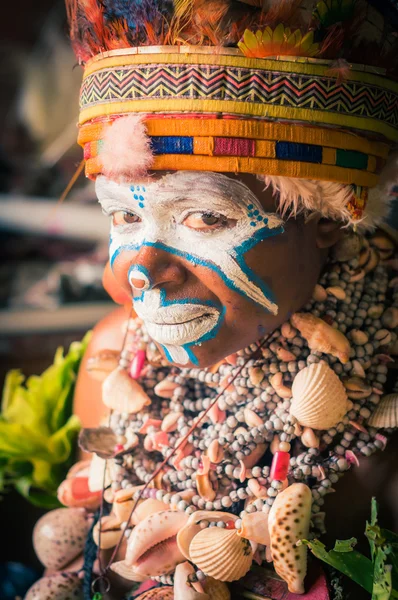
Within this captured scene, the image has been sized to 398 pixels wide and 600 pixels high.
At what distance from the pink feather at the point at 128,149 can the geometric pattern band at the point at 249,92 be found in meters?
0.03

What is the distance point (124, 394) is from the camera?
1254 millimetres

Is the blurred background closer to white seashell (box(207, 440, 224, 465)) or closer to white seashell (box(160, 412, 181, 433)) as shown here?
white seashell (box(160, 412, 181, 433))

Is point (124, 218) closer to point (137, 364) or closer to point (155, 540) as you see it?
point (137, 364)

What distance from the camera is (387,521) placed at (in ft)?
3.58

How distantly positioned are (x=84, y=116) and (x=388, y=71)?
46 cm

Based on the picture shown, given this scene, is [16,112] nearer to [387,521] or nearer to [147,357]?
[147,357]

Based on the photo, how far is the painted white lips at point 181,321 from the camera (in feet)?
3.48

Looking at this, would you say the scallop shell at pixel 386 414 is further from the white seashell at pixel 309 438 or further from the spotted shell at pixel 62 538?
the spotted shell at pixel 62 538

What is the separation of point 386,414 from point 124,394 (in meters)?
0.45

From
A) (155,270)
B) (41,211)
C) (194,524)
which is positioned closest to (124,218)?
(155,270)

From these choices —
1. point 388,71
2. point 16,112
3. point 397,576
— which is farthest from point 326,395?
point 16,112

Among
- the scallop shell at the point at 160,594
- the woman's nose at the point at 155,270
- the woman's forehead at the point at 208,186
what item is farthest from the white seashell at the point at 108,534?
the woman's forehead at the point at 208,186

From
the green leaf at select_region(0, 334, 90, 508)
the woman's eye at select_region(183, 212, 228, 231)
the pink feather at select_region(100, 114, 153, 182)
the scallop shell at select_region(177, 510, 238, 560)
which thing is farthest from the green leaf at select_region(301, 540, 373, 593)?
the green leaf at select_region(0, 334, 90, 508)

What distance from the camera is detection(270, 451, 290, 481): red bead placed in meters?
1.10
